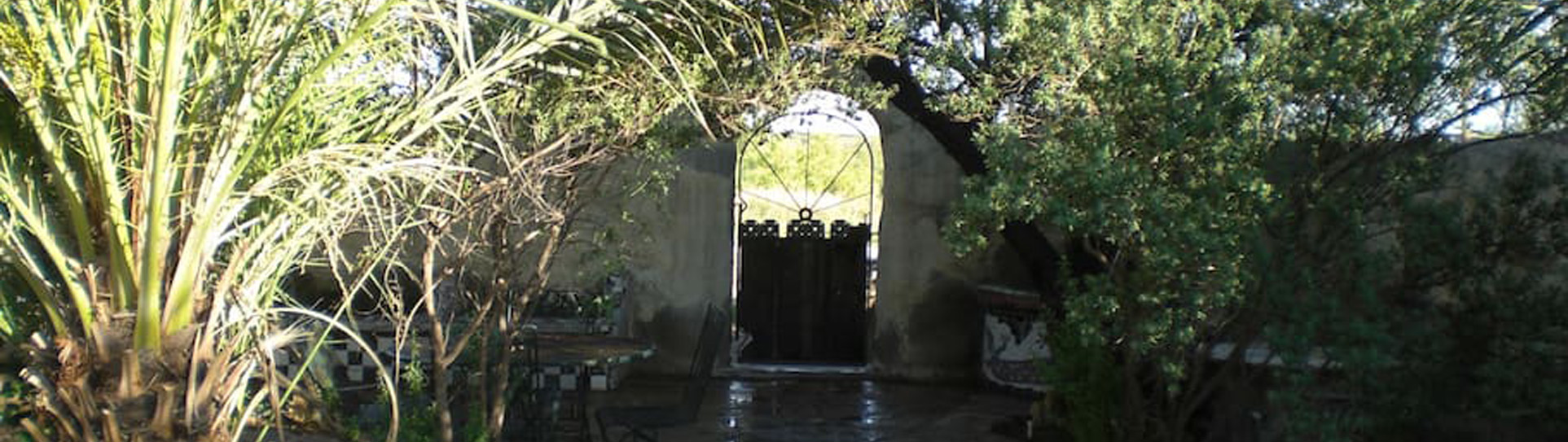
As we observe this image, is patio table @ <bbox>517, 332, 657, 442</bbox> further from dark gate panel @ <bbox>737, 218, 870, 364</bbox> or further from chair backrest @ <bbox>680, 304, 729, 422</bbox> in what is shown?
dark gate panel @ <bbox>737, 218, 870, 364</bbox>

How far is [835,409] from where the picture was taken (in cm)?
1027

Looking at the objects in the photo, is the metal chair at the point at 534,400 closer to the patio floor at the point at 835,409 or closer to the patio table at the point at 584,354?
the patio table at the point at 584,354

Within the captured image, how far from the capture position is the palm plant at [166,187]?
10.8ft

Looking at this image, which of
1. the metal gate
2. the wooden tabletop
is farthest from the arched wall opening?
the wooden tabletop

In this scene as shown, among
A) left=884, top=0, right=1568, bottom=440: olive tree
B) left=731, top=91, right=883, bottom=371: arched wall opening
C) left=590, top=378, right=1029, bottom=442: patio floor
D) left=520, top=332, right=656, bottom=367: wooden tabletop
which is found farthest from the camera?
left=731, top=91, right=883, bottom=371: arched wall opening

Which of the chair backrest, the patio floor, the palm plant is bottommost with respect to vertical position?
the patio floor

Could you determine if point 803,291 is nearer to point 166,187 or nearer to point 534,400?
point 534,400

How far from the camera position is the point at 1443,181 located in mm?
5637

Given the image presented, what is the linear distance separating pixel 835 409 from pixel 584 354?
3432 millimetres

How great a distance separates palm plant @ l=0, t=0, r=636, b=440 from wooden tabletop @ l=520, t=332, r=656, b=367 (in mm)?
3412

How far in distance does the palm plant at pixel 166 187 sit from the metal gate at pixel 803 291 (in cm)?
863

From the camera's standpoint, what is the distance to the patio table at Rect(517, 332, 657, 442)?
705cm

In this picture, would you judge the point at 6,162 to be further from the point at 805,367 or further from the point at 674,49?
the point at 805,367

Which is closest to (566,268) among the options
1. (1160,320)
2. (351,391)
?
(351,391)
